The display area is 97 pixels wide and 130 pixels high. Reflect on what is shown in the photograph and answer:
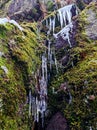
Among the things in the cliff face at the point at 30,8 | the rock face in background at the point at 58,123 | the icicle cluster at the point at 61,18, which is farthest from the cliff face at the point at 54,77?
the cliff face at the point at 30,8

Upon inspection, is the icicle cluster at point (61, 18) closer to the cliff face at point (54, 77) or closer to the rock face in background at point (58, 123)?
the cliff face at point (54, 77)

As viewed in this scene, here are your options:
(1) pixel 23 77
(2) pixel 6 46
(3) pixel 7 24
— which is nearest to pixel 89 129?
(1) pixel 23 77

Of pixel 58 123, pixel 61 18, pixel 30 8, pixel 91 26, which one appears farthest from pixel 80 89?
pixel 30 8

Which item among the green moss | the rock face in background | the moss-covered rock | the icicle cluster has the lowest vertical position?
the rock face in background

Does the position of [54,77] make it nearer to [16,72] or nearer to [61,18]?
[16,72]

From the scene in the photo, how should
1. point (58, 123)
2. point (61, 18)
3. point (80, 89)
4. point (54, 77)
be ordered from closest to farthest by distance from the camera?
point (58, 123) → point (80, 89) → point (54, 77) → point (61, 18)

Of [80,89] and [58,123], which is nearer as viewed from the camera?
[58,123]

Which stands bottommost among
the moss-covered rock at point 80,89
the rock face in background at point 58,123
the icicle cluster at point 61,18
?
the rock face in background at point 58,123

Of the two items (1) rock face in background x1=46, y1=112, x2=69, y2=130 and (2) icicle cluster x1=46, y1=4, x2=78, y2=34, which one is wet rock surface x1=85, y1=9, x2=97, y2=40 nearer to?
(2) icicle cluster x1=46, y1=4, x2=78, y2=34

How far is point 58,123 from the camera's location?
30.1 feet

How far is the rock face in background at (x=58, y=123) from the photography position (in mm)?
9039

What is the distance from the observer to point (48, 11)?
20.3 meters

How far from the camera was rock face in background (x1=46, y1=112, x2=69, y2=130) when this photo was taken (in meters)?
9.04

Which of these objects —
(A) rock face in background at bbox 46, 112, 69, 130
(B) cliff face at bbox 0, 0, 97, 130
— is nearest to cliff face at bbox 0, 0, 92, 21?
(B) cliff face at bbox 0, 0, 97, 130
